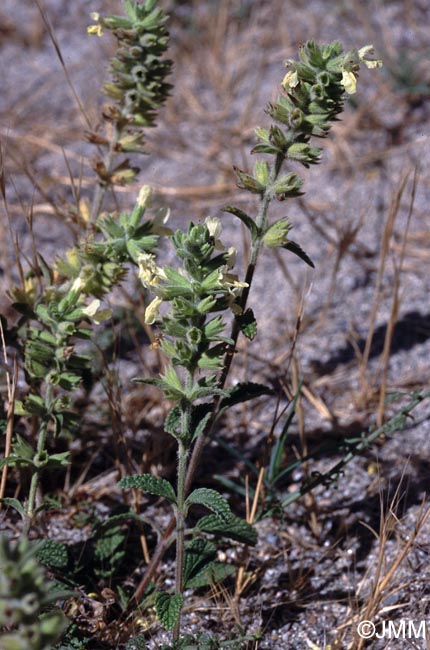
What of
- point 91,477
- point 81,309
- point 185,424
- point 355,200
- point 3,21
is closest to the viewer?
point 185,424

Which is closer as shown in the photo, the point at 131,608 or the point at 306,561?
the point at 131,608

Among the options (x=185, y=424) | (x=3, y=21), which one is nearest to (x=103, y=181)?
(x=185, y=424)

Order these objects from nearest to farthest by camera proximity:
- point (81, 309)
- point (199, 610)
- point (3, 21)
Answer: point (81, 309), point (199, 610), point (3, 21)

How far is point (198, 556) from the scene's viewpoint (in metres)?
1.79

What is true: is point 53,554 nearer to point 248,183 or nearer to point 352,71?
point 248,183

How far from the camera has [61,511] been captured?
2139 mm

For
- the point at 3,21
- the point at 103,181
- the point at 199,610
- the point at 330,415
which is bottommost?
the point at 199,610

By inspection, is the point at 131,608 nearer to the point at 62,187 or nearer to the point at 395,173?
the point at 62,187

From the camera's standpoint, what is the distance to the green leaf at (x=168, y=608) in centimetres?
155

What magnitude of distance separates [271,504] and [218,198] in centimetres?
175

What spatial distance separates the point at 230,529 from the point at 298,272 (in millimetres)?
1519

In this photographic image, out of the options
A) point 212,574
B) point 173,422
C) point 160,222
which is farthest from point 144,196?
point 212,574

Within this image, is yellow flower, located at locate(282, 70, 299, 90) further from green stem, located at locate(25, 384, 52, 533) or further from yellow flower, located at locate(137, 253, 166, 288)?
green stem, located at locate(25, 384, 52, 533)

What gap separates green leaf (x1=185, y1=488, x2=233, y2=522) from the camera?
59.6 inches
